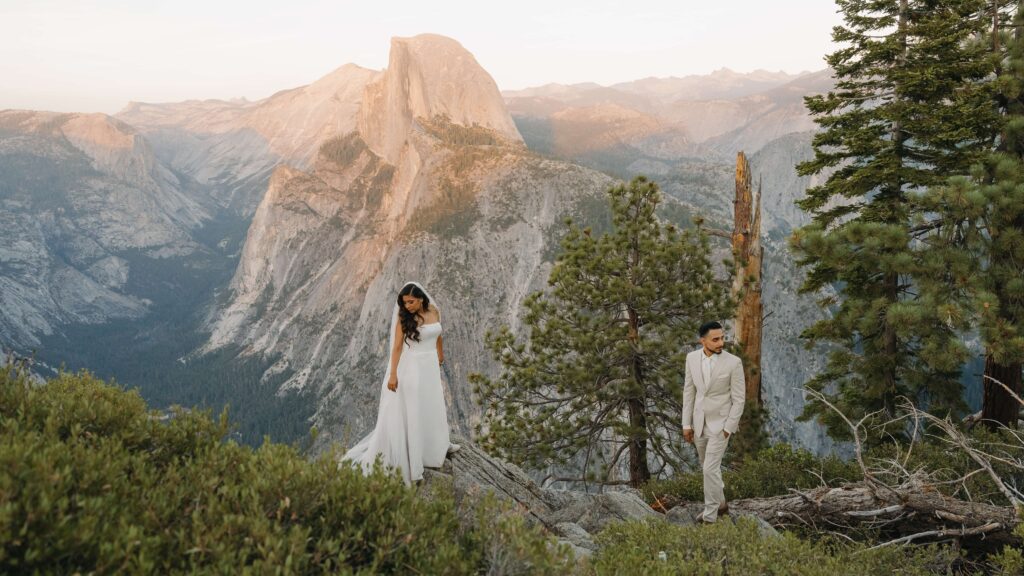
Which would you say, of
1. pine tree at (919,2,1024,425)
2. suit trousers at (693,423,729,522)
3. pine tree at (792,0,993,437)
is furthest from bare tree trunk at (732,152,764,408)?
suit trousers at (693,423,729,522)

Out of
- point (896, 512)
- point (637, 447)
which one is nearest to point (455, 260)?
point (637, 447)

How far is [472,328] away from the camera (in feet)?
476

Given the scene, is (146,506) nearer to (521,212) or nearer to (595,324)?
(595,324)

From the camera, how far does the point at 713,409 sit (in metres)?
8.16

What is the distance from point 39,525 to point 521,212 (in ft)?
504

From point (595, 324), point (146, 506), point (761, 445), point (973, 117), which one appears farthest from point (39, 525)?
point (973, 117)

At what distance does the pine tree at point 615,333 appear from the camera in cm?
1395

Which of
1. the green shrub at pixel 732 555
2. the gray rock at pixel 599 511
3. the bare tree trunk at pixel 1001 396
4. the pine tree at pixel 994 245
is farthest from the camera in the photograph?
the bare tree trunk at pixel 1001 396

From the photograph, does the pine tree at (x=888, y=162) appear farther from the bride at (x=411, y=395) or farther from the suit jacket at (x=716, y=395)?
the bride at (x=411, y=395)

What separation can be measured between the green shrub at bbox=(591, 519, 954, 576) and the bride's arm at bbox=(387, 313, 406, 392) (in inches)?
130

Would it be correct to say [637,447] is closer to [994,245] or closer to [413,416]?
[994,245]

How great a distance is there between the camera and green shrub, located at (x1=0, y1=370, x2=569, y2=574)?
2.75 m

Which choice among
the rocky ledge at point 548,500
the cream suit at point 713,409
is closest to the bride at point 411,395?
the rocky ledge at point 548,500

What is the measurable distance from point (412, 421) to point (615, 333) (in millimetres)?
8141
